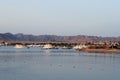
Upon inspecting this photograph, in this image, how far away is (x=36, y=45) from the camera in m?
200

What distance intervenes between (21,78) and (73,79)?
3.41 m

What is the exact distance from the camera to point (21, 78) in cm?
2373

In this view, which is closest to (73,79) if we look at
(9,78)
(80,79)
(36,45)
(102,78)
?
(80,79)

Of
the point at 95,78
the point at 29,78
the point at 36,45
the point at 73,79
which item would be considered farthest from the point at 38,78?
the point at 36,45

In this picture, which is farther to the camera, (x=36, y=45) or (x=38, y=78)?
(x=36, y=45)

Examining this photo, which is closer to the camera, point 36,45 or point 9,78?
point 9,78

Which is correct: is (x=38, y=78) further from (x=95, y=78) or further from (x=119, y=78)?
(x=119, y=78)

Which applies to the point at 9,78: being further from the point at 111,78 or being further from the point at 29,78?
the point at 111,78

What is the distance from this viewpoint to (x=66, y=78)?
24453 millimetres

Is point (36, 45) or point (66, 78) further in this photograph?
point (36, 45)

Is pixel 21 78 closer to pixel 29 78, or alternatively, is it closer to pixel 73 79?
pixel 29 78

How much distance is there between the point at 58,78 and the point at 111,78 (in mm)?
3577

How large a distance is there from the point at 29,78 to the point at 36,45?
17606cm

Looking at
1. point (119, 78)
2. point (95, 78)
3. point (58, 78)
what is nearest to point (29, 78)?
point (58, 78)
